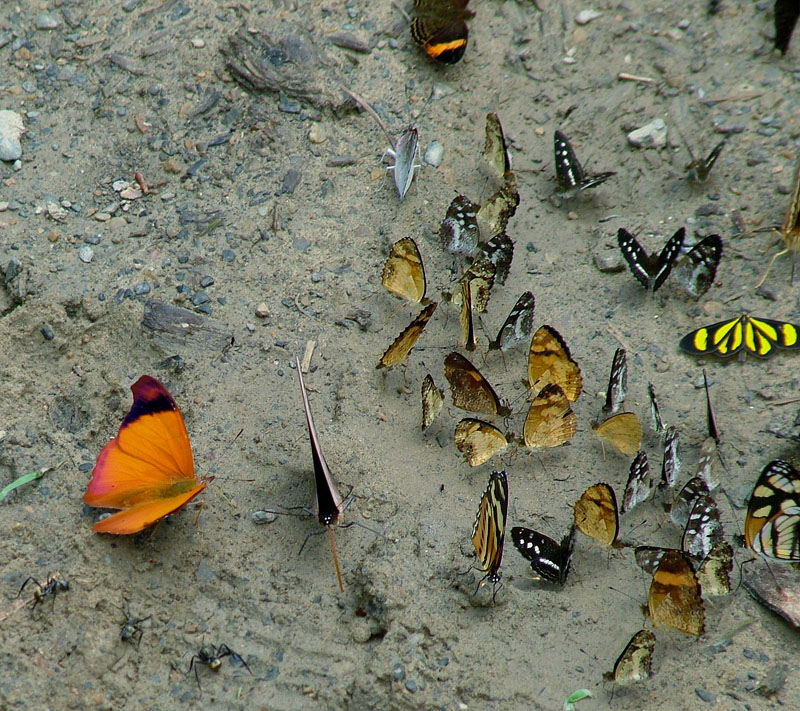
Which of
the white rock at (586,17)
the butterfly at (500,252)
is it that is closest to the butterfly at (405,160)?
the butterfly at (500,252)

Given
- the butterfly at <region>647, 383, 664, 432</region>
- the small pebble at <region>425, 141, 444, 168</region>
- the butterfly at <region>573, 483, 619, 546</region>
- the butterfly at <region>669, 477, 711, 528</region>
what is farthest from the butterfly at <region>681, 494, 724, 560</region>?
the small pebble at <region>425, 141, 444, 168</region>

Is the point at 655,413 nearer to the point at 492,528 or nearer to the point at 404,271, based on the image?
the point at 492,528

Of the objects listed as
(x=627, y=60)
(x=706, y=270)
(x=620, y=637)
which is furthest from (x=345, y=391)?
(x=627, y=60)

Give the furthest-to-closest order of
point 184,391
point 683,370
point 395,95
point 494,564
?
point 395,95, point 683,370, point 184,391, point 494,564

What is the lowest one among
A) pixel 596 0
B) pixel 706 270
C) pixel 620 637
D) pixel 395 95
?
pixel 620 637

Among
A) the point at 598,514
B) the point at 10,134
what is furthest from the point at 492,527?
the point at 10,134

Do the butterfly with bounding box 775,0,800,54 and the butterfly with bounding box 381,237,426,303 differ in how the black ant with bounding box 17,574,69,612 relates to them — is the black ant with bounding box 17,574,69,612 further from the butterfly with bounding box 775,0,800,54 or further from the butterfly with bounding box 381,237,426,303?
the butterfly with bounding box 775,0,800,54

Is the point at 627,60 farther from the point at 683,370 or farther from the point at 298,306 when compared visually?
the point at 298,306
